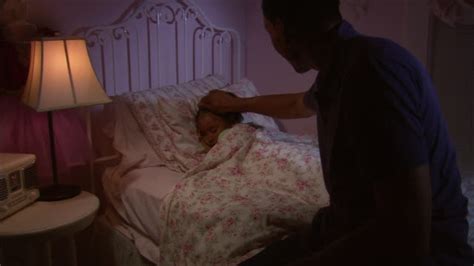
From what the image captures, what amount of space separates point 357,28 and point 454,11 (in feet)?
1.72

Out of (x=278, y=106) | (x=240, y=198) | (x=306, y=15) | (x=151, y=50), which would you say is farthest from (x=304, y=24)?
(x=151, y=50)

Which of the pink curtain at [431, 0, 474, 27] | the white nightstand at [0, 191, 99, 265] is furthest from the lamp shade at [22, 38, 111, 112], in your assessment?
the pink curtain at [431, 0, 474, 27]

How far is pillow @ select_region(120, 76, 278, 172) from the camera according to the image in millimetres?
2094

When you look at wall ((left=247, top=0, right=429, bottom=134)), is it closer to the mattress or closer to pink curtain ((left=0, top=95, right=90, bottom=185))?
the mattress

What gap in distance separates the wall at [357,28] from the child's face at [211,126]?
0.96 m

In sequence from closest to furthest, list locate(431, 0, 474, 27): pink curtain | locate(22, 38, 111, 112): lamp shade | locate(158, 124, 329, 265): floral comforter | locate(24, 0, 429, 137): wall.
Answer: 1. locate(158, 124, 329, 265): floral comforter
2. locate(22, 38, 111, 112): lamp shade
3. locate(24, 0, 429, 137): wall
4. locate(431, 0, 474, 27): pink curtain

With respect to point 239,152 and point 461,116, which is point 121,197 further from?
point 461,116

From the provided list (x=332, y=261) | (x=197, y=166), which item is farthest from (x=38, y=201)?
(x=332, y=261)

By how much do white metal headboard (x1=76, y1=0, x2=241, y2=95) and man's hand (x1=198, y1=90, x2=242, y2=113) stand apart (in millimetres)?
446

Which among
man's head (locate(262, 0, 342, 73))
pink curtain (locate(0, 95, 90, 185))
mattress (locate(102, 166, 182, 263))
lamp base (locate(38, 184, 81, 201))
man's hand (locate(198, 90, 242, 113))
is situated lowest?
mattress (locate(102, 166, 182, 263))

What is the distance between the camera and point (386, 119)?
0.75 m

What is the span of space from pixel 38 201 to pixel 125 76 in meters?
0.83

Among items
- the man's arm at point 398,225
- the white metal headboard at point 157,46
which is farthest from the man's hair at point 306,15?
the white metal headboard at point 157,46

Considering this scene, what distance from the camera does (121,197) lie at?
199cm
